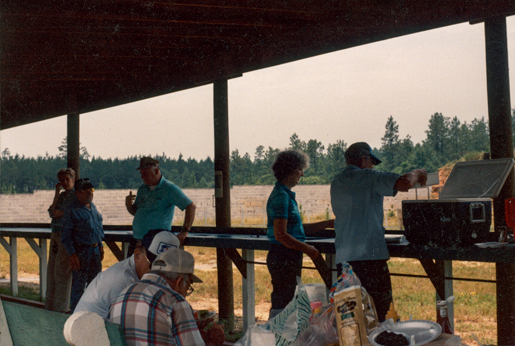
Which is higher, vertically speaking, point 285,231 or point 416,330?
point 285,231

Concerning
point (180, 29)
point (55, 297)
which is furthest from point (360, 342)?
point (55, 297)

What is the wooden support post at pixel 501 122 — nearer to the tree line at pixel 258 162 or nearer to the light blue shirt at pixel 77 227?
the tree line at pixel 258 162

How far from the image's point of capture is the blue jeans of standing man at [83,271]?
13.1 feet

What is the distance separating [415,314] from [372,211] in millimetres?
5996

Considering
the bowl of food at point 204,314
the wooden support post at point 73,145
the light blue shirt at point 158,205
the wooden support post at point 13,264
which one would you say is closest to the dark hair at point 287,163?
the bowl of food at point 204,314

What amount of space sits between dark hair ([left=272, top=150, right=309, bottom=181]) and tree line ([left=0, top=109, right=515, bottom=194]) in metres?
0.08

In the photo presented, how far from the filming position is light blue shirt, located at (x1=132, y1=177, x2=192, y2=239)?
3742 millimetres

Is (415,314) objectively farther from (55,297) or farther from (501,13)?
(501,13)


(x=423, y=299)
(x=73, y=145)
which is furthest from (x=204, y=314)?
(x=423, y=299)

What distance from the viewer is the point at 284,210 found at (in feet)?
8.73

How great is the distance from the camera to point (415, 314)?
25.3ft

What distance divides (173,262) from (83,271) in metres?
2.64

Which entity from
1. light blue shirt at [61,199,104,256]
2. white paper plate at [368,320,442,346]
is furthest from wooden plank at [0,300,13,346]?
light blue shirt at [61,199,104,256]

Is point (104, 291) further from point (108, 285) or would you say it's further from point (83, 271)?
point (83, 271)
